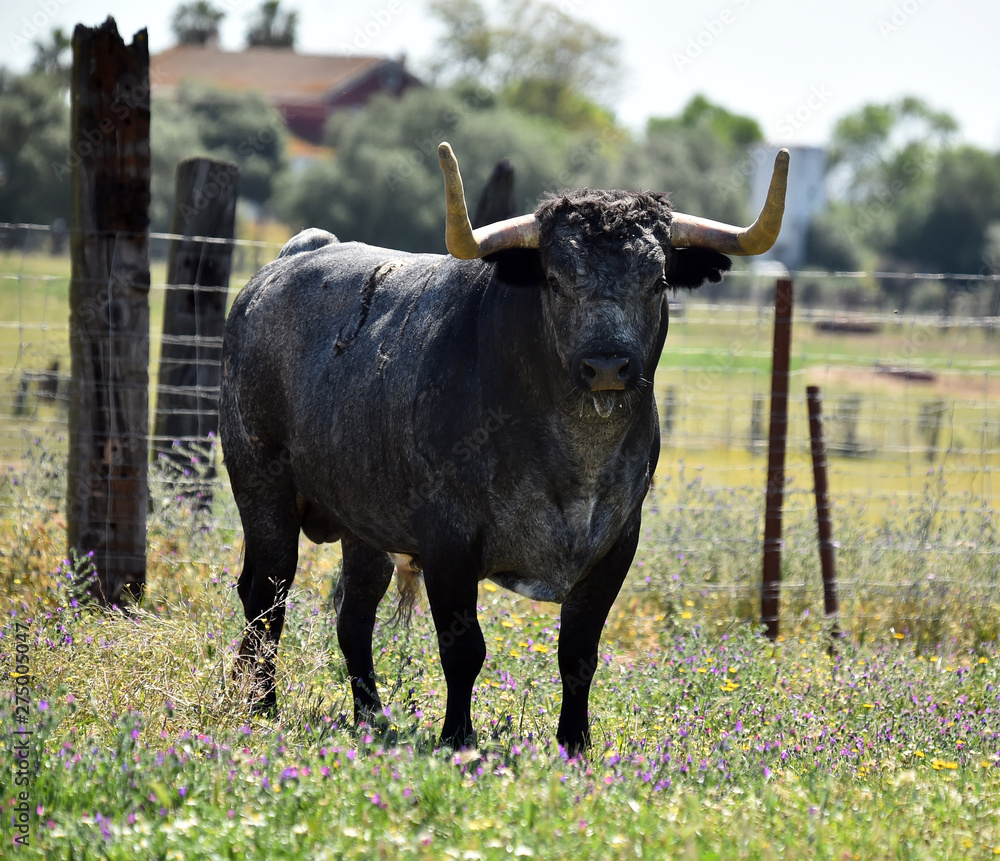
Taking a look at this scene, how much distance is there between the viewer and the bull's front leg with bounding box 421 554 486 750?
4.46 metres

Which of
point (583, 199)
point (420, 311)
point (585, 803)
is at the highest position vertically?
point (583, 199)

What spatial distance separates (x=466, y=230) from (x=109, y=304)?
11.4ft

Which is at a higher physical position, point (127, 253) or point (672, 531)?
point (127, 253)

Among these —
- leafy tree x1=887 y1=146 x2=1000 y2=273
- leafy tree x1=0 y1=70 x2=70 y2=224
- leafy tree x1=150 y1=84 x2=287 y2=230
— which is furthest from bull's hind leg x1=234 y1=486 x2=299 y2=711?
Result: leafy tree x1=887 y1=146 x2=1000 y2=273

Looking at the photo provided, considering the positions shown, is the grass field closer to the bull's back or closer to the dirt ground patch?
the bull's back

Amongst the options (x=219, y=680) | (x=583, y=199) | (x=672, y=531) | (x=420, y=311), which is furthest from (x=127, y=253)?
(x=672, y=531)

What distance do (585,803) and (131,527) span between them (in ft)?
14.3

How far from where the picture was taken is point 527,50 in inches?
3083

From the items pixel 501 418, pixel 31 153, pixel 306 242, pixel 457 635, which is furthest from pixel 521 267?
pixel 31 153

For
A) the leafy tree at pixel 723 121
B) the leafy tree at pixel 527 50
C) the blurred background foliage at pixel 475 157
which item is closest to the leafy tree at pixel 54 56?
the blurred background foliage at pixel 475 157

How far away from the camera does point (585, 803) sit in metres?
3.38

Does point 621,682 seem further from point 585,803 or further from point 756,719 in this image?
point 585,803

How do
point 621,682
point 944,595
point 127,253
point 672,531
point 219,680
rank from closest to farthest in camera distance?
point 219,680 < point 621,682 < point 127,253 < point 944,595 < point 672,531

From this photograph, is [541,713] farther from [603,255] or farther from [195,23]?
[195,23]
